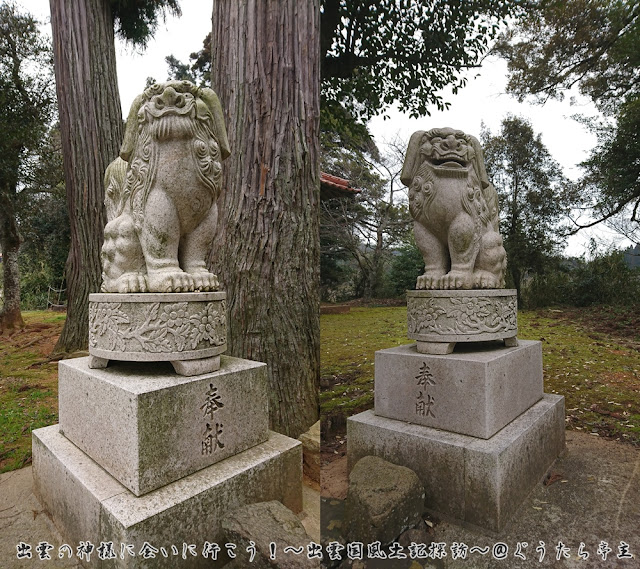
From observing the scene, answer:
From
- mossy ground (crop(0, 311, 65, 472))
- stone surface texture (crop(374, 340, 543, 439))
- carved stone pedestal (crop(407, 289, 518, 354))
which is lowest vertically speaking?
mossy ground (crop(0, 311, 65, 472))

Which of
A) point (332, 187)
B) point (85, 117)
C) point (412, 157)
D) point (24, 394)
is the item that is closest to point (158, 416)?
point (412, 157)

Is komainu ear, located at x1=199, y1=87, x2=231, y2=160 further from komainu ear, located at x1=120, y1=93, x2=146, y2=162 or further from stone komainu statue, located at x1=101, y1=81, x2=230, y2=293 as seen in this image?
komainu ear, located at x1=120, y1=93, x2=146, y2=162

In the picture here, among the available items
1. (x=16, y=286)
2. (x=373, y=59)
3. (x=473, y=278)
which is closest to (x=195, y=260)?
(x=473, y=278)

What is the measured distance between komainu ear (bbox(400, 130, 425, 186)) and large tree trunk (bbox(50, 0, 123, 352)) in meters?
4.22

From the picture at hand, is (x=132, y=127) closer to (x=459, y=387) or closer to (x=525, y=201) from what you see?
(x=459, y=387)

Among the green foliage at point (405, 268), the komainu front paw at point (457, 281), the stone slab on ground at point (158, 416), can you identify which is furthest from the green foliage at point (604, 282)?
the stone slab on ground at point (158, 416)

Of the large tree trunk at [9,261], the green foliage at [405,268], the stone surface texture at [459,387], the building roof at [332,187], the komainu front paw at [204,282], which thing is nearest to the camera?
the komainu front paw at [204,282]

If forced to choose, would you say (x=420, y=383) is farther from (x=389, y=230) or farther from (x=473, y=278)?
(x=389, y=230)

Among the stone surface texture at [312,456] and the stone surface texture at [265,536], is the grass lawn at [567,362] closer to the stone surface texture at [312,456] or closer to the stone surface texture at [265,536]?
the stone surface texture at [312,456]

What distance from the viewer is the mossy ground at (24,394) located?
3.45 metres

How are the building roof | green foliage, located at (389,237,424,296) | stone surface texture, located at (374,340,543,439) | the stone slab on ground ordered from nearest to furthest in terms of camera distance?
1. the stone slab on ground
2. stone surface texture, located at (374,340,543,439)
3. the building roof
4. green foliage, located at (389,237,424,296)

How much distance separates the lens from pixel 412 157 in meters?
3.14

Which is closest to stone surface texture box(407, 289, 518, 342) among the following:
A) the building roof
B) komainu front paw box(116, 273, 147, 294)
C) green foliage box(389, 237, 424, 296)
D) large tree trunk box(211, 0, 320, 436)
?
large tree trunk box(211, 0, 320, 436)

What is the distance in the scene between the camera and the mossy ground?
345 centimetres
